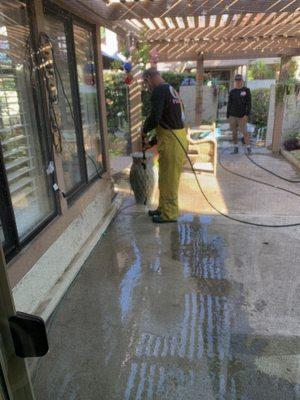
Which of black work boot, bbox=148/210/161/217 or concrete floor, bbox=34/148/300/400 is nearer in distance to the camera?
concrete floor, bbox=34/148/300/400

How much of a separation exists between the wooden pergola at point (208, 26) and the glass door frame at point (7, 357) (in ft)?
9.72

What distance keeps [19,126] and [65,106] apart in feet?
2.84

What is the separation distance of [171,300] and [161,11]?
309cm

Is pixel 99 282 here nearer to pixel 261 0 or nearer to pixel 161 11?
pixel 161 11

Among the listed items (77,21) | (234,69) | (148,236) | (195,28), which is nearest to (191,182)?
(148,236)

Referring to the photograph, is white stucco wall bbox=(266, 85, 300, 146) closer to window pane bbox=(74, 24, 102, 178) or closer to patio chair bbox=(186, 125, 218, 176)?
patio chair bbox=(186, 125, 218, 176)

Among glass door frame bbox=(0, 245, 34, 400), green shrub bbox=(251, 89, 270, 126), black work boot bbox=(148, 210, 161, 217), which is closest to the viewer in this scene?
glass door frame bbox=(0, 245, 34, 400)

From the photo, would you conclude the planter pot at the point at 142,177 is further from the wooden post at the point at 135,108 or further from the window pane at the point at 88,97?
the wooden post at the point at 135,108

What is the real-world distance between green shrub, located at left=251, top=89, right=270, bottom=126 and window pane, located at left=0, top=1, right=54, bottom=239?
10010 millimetres

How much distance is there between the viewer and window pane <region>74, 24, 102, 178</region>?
3.59m

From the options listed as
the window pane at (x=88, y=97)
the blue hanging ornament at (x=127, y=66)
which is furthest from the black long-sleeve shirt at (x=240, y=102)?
the window pane at (x=88, y=97)

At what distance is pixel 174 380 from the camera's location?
1991 mm

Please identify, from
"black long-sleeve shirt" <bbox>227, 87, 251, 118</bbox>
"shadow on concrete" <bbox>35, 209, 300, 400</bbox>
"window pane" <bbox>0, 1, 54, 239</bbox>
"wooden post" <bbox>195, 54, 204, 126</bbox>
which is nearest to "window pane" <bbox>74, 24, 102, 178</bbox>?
"window pane" <bbox>0, 1, 54, 239</bbox>

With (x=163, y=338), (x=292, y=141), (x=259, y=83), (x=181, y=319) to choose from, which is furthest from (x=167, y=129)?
(x=259, y=83)
